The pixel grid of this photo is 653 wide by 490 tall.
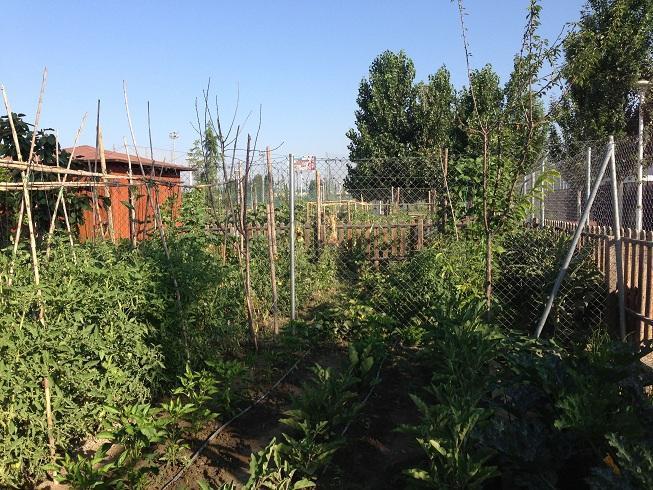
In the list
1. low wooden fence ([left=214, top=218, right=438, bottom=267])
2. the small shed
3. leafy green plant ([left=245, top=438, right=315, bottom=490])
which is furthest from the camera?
low wooden fence ([left=214, top=218, right=438, bottom=267])

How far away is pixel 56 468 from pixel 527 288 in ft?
16.7

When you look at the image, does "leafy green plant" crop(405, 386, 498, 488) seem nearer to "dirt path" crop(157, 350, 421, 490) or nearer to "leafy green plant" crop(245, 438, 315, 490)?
"dirt path" crop(157, 350, 421, 490)

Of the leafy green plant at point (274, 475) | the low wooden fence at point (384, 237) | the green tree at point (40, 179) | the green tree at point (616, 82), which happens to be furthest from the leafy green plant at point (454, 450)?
the green tree at point (616, 82)

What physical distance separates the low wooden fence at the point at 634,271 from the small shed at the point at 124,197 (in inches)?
170

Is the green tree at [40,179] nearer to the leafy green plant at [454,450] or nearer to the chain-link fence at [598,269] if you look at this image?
the leafy green plant at [454,450]

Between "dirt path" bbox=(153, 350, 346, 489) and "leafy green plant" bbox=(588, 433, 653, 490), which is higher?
"leafy green plant" bbox=(588, 433, 653, 490)

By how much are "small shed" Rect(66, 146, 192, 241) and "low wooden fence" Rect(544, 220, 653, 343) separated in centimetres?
432

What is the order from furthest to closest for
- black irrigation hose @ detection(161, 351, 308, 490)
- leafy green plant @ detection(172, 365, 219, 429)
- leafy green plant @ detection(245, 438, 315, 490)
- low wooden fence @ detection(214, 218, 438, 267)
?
1. low wooden fence @ detection(214, 218, 438, 267)
2. leafy green plant @ detection(172, 365, 219, 429)
3. black irrigation hose @ detection(161, 351, 308, 490)
4. leafy green plant @ detection(245, 438, 315, 490)

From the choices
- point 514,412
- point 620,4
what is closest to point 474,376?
point 514,412

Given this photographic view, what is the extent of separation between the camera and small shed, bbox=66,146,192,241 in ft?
17.4

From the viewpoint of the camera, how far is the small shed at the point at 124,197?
5.29m

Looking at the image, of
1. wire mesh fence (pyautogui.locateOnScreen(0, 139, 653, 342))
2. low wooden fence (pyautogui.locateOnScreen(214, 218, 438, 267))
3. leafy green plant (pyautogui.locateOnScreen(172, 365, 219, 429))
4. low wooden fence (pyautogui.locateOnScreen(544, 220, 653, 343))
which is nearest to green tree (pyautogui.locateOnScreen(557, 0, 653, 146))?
low wooden fence (pyautogui.locateOnScreen(214, 218, 438, 267))

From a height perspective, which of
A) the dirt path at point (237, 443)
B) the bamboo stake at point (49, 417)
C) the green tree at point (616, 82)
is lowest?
the dirt path at point (237, 443)

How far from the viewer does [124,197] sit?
35.1ft
